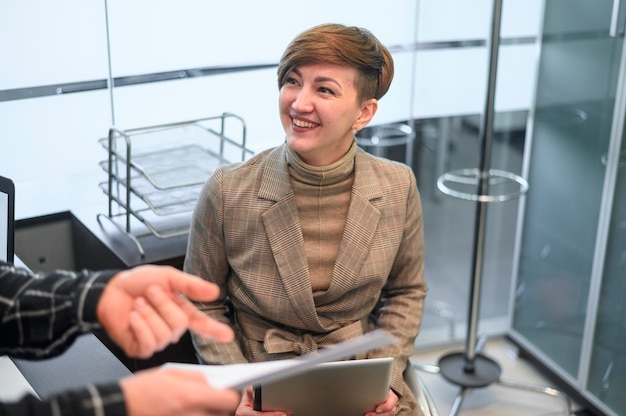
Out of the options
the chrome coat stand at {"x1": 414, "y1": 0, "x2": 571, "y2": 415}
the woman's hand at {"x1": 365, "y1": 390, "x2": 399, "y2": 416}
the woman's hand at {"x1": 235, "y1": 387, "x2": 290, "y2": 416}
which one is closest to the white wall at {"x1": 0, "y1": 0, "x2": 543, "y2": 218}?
the chrome coat stand at {"x1": 414, "y1": 0, "x2": 571, "y2": 415}

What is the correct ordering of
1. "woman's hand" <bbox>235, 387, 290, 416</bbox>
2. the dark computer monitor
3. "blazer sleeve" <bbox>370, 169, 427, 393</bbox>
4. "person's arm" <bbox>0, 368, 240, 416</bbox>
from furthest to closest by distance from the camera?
"blazer sleeve" <bbox>370, 169, 427, 393</bbox> → the dark computer monitor → "woman's hand" <bbox>235, 387, 290, 416</bbox> → "person's arm" <bbox>0, 368, 240, 416</bbox>

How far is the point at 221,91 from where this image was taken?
271 cm

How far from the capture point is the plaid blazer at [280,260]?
6.57ft

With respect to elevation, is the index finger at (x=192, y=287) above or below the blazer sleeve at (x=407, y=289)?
above

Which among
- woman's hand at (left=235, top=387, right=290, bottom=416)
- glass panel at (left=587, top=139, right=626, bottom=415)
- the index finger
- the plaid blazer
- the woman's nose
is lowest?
glass panel at (left=587, top=139, right=626, bottom=415)

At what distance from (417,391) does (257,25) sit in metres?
1.26

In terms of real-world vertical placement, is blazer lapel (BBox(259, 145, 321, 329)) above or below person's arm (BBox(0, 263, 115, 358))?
below

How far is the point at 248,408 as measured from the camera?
190 cm

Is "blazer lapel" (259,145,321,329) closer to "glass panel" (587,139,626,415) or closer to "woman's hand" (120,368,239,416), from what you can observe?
"woman's hand" (120,368,239,416)

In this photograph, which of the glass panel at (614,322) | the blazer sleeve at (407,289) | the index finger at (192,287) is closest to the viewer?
the index finger at (192,287)

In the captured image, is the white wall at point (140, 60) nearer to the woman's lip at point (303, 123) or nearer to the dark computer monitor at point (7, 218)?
the dark computer monitor at point (7, 218)

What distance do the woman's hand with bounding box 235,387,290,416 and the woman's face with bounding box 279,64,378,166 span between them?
0.54 metres

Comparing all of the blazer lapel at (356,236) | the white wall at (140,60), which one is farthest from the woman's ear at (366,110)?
the white wall at (140,60)

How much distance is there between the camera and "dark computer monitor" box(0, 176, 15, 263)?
1.98 meters
